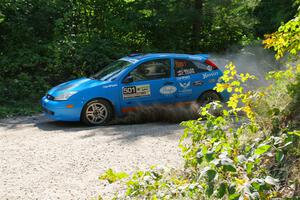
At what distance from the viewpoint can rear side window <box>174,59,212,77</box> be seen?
10.9m

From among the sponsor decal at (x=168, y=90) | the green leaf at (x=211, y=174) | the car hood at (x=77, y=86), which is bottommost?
the green leaf at (x=211, y=174)

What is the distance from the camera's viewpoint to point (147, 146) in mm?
7809

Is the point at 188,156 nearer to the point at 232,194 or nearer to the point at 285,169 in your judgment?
the point at 285,169

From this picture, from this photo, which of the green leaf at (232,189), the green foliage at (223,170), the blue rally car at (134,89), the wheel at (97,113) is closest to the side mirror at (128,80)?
the blue rally car at (134,89)

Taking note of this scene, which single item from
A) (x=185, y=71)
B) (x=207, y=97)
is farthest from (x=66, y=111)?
(x=207, y=97)

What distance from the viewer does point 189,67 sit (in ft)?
36.1

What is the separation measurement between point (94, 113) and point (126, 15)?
8.00m

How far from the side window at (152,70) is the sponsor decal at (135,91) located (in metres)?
0.20

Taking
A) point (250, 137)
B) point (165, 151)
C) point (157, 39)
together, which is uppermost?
point (157, 39)

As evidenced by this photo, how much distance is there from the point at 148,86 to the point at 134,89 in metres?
0.34

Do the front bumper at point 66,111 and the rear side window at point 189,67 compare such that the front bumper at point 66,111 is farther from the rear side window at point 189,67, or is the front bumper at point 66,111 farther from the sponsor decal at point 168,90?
the rear side window at point 189,67

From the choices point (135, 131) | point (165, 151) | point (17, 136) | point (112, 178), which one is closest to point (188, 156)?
point (112, 178)

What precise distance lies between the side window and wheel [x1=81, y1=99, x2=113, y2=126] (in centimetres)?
94

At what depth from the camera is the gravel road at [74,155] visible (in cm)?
600
